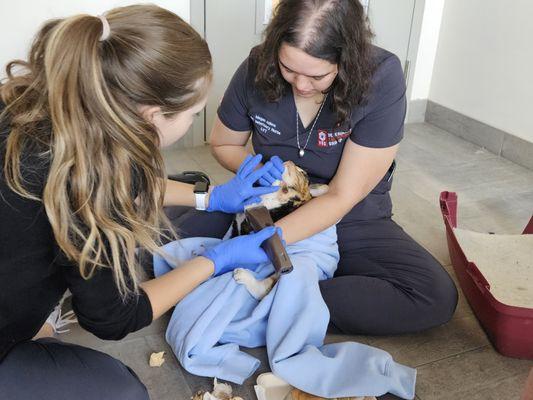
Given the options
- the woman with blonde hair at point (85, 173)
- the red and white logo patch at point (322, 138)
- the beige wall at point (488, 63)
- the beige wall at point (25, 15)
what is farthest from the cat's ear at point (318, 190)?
the beige wall at point (488, 63)

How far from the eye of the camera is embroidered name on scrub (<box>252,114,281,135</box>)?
1.48 m

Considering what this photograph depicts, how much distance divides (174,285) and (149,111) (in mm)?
403

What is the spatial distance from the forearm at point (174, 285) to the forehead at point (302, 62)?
0.49 m

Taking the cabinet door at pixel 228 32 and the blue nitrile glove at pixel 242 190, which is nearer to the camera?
the blue nitrile glove at pixel 242 190

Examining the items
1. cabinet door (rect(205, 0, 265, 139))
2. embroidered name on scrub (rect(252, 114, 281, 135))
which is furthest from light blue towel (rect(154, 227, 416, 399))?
cabinet door (rect(205, 0, 265, 139))

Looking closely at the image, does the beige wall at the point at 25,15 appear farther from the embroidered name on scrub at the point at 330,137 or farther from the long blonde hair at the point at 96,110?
the long blonde hair at the point at 96,110

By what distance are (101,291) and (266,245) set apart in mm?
438

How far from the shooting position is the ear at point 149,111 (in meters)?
0.82

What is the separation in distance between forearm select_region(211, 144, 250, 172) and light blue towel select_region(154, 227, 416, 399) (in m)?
0.37

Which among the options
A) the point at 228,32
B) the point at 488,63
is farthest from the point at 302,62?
the point at 488,63

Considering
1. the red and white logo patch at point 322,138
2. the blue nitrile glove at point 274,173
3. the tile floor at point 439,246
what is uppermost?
the red and white logo patch at point 322,138

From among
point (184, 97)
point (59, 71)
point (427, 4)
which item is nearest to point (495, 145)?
point (427, 4)

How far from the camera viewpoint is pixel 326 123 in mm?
1416

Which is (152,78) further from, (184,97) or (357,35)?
(357,35)
